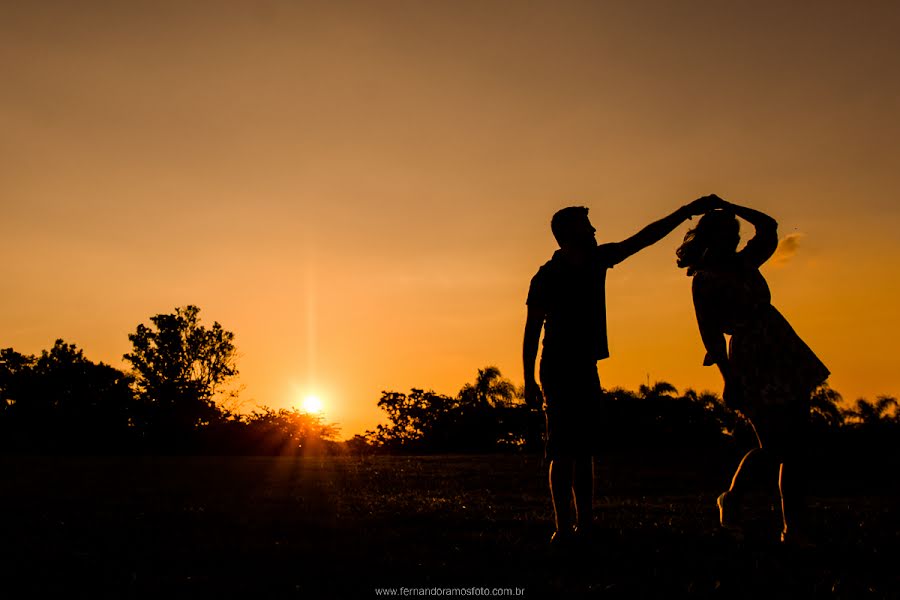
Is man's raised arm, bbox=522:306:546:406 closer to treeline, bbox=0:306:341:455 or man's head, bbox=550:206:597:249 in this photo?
man's head, bbox=550:206:597:249

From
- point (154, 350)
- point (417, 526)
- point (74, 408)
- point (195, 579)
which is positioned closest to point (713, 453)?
point (417, 526)

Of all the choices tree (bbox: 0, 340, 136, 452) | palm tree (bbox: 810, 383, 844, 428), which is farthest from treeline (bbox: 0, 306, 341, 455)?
palm tree (bbox: 810, 383, 844, 428)

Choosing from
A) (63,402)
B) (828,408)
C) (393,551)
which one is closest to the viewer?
(393,551)

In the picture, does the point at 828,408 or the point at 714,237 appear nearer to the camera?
the point at 714,237

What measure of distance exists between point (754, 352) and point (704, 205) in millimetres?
1322

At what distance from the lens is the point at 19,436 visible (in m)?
45.1

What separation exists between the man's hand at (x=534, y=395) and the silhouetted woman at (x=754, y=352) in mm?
1394

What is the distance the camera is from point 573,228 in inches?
220

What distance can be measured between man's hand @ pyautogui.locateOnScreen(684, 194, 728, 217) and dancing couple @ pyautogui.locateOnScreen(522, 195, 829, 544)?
0.02 meters

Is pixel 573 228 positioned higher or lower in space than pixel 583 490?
higher

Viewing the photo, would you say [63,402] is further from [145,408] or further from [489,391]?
[489,391]

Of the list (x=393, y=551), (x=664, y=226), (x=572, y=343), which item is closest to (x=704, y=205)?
(x=664, y=226)

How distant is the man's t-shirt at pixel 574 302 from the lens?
17.8ft

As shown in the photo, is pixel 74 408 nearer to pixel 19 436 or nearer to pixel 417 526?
pixel 19 436
